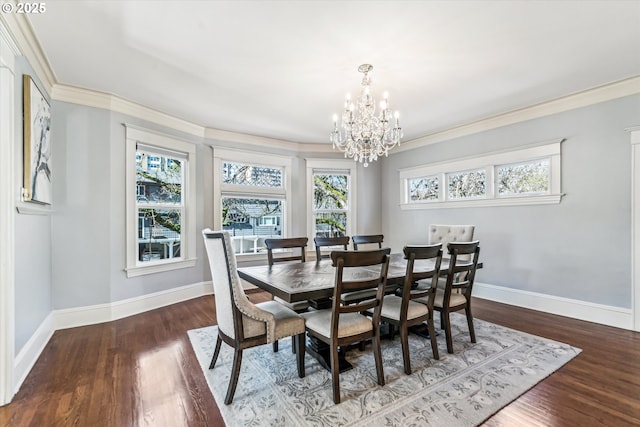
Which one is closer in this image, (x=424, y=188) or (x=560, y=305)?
(x=560, y=305)

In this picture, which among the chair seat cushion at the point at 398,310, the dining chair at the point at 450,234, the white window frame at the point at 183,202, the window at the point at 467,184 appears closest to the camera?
the chair seat cushion at the point at 398,310

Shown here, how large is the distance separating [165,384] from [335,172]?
4.37 m

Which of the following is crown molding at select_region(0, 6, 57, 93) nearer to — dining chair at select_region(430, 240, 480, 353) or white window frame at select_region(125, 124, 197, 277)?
white window frame at select_region(125, 124, 197, 277)

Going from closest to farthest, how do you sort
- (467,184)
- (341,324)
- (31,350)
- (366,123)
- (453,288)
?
(341,324)
(31,350)
(453,288)
(366,123)
(467,184)

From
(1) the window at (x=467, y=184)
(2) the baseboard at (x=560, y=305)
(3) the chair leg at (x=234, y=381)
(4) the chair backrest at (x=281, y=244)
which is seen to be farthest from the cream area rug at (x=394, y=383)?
(1) the window at (x=467, y=184)

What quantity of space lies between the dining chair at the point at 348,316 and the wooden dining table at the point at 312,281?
0.16m

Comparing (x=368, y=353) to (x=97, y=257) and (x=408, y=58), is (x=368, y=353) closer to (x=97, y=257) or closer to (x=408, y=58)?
(x=408, y=58)

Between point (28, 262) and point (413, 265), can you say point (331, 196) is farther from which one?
point (28, 262)

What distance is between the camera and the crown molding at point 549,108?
3.15 metres

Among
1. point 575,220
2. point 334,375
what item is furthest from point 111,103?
point 575,220

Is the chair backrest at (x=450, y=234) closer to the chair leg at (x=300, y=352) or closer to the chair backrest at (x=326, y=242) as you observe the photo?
the chair backrest at (x=326, y=242)

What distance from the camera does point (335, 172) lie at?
5711 millimetres

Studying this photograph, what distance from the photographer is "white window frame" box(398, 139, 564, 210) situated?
3.68 metres

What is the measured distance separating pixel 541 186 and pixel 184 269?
510 centimetres
